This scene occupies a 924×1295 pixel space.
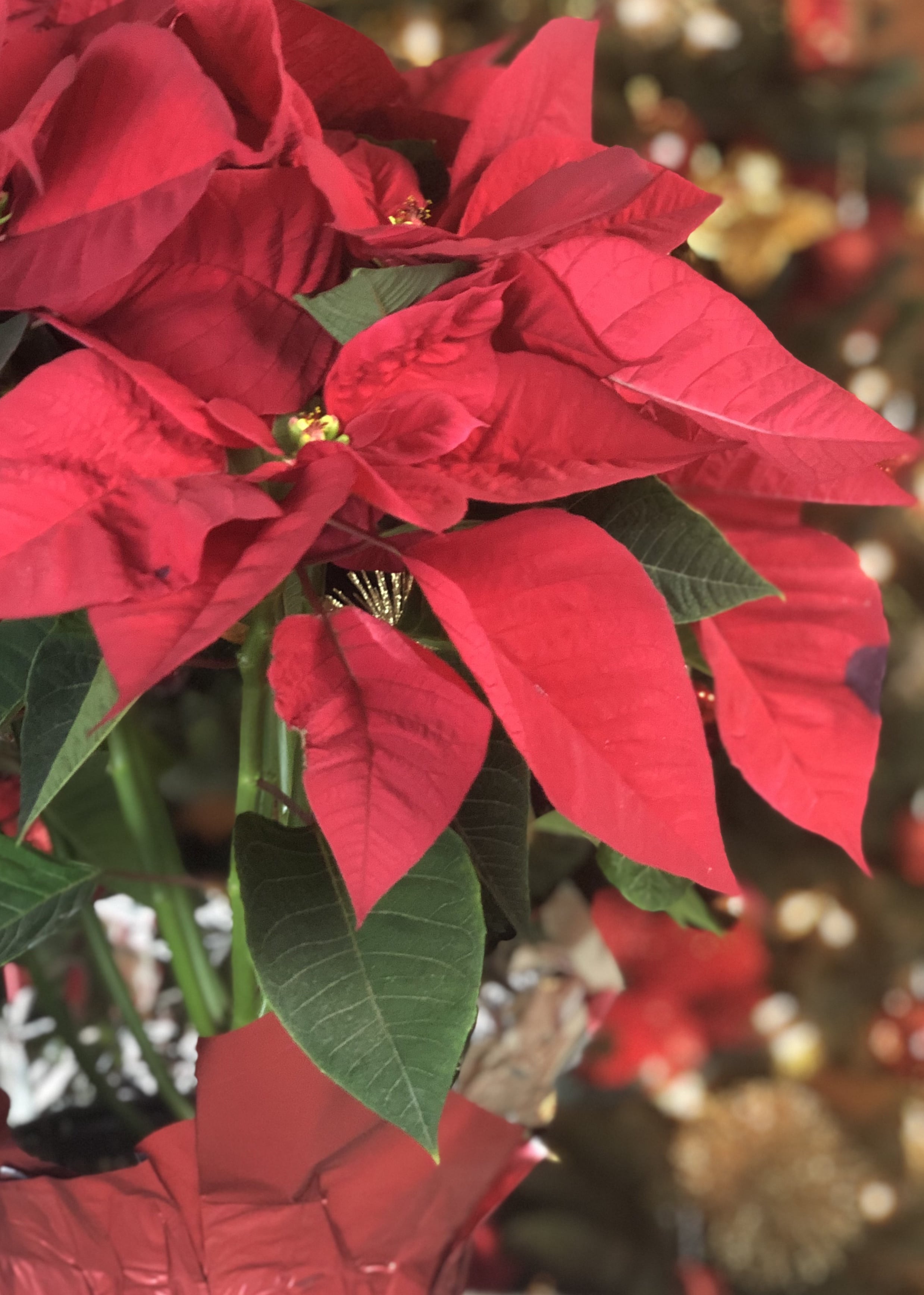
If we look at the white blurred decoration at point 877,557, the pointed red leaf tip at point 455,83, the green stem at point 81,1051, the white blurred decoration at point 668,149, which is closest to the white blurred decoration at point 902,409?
the white blurred decoration at point 877,557

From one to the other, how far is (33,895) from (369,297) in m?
0.17

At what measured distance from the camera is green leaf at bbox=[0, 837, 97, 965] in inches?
11.2

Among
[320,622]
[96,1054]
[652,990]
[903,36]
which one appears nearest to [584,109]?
[320,622]

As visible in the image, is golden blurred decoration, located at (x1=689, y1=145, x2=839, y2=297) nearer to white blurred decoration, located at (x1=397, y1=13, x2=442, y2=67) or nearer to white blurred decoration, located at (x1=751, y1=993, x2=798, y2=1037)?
white blurred decoration, located at (x1=397, y1=13, x2=442, y2=67)

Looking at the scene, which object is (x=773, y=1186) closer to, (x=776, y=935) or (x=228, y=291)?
(x=776, y=935)

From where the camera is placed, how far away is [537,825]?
341 millimetres

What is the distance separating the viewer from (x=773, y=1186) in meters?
0.98

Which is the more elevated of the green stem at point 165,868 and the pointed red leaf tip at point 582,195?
the pointed red leaf tip at point 582,195

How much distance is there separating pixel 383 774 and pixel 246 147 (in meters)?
0.13

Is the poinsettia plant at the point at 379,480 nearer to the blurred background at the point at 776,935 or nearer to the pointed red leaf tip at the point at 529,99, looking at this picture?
the pointed red leaf tip at the point at 529,99

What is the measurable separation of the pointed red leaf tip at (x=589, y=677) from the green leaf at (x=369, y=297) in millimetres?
49

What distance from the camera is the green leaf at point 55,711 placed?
0.73ft

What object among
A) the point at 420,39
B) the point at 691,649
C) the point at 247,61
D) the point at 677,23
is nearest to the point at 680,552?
the point at 691,649

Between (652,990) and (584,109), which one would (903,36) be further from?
(584,109)
